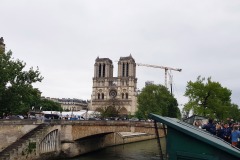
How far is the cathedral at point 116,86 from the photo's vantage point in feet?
392

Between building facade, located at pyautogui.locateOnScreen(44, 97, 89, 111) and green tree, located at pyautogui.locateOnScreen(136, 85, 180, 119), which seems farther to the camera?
building facade, located at pyautogui.locateOnScreen(44, 97, 89, 111)

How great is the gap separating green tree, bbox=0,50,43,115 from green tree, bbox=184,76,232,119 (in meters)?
21.3

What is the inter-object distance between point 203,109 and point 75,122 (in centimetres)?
1833

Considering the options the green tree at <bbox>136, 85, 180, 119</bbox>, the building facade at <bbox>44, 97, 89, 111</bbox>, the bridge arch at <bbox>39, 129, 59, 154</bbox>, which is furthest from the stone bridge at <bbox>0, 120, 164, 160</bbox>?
the building facade at <bbox>44, 97, 89, 111</bbox>

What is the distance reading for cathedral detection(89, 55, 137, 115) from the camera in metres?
120

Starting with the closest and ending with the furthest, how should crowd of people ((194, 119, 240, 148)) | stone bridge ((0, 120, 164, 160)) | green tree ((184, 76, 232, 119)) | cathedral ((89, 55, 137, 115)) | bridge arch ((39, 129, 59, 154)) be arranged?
1. crowd of people ((194, 119, 240, 148))
2. stone bridge ((0, 120, 164, 160))
3. bridge arch ((39, 129, 59, 154))
4. green tree ((184, 76, 232, 119))
5. cathedral ((89, 55, 137, 115))

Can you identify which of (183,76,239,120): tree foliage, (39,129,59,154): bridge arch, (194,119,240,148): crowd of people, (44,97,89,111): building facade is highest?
(44,97,89,111): building facade

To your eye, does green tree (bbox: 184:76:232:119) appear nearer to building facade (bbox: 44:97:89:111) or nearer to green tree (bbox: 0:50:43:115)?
green tree (bbox: 0:50:43:115)

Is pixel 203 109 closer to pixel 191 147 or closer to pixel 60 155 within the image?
pixel 60 155


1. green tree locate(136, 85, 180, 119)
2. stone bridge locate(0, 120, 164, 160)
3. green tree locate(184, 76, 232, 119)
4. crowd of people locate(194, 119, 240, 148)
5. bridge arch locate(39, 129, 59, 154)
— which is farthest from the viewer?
green tree locate(136, 85, 180, 119)

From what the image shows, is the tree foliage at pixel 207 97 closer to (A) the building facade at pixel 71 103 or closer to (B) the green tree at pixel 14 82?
(B) the green tree at pixel 14 82

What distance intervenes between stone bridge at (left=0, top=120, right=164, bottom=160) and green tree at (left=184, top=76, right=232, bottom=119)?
852 cm

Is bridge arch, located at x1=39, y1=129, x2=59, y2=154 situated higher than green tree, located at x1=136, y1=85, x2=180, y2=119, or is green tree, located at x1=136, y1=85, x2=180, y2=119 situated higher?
green tree, located at x1=136, y1=85, x2=180, y2=119

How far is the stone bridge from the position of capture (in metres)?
27.2
